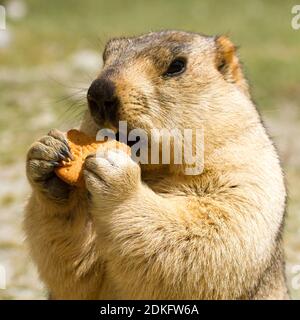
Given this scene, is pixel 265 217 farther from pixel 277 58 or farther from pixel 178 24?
pixel 178 24

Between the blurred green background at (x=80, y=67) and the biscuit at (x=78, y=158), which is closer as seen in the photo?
the biscuit at (x=78, y=158)

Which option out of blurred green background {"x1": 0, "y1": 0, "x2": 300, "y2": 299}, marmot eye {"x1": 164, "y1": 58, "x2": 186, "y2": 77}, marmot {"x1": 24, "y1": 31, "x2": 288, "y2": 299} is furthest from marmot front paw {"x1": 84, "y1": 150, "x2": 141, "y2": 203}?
blurred green background {"x1": 0, "y1": 0, "x2": 300, "y2": 299}

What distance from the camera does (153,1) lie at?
20.2 m

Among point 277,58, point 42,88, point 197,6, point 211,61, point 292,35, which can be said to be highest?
point 197,6

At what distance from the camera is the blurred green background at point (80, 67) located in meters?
7.68

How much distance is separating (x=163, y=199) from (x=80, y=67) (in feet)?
34.4

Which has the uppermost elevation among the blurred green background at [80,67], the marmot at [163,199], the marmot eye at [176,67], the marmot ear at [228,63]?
the blurred green background at [80,67]

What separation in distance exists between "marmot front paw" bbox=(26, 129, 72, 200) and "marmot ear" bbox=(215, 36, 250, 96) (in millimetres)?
1127

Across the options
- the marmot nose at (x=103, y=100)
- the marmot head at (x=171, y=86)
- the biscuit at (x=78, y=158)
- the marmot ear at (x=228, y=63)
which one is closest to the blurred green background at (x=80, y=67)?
the biscuit at (x=78, y=158)

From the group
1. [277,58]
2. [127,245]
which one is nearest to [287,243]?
[127,245]

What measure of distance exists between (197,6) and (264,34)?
262 centimetres

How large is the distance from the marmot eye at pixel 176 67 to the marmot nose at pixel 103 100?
488 mm

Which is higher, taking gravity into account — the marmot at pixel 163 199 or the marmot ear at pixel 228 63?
the marmot ear at pixel 228 63

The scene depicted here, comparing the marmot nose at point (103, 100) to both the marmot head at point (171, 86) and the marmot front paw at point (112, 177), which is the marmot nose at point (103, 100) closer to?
the marmot head at point (171, 86)
